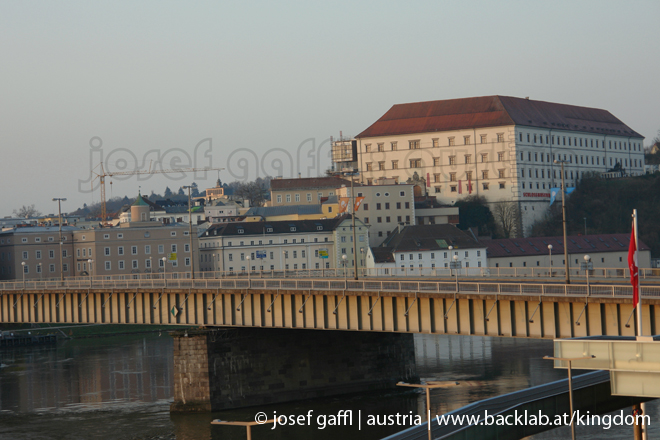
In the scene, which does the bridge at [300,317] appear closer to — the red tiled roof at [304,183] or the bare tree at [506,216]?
the bare tree at [506,216]

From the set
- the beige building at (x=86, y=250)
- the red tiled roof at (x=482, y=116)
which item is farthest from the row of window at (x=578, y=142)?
the beige building at (x=86, y=250)

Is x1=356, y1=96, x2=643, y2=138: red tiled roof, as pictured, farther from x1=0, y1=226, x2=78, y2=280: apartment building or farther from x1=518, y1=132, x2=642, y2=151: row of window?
x1=0, y1=226, x2=78, y2=280: apartment building

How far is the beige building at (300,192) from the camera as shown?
17725 cm

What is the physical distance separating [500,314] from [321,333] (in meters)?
23.7

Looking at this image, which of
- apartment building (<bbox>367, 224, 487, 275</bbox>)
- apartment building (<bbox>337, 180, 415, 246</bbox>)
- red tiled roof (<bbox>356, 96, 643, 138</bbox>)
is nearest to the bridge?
apartment building (<bbox>367, 224, 487, 275</bbox>)

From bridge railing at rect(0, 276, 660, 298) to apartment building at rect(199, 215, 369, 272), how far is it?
7108cm

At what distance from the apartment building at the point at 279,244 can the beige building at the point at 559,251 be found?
64.1 feet

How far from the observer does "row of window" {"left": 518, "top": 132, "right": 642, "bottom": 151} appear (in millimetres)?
169500

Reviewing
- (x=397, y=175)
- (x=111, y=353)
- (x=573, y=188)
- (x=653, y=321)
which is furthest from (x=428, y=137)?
(x=653, y=321)

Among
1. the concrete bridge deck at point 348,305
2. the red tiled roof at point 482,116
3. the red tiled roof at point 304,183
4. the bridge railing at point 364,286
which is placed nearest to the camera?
the concrete bridge deck at point 348,305

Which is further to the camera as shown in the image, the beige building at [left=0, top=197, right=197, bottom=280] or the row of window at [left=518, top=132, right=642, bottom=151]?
the row of window at [left=518, top=132, right=642, bottom=151]

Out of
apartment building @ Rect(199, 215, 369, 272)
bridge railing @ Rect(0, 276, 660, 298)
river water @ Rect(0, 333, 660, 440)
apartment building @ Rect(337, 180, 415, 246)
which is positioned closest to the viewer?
bridge railing @ Rect(0, 276, 660, 298)

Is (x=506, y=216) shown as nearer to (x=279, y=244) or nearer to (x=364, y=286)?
(x=279, y=244)

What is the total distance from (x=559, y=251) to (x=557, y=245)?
140 cm
